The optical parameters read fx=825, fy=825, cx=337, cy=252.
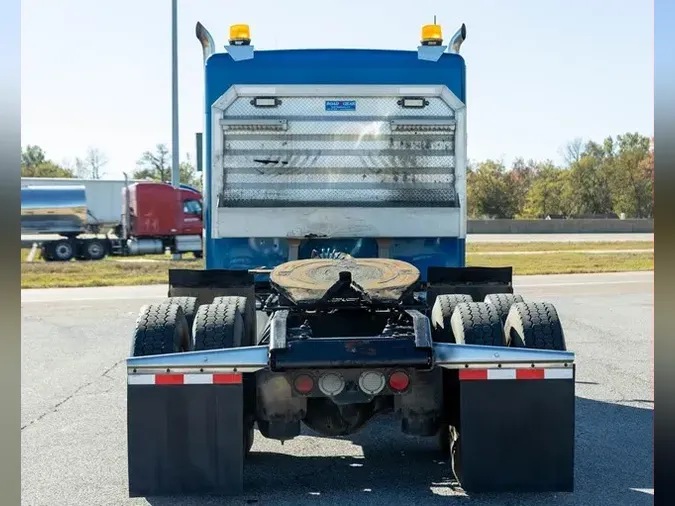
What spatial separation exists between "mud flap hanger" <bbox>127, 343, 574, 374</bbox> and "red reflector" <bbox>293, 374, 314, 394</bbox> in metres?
0.22

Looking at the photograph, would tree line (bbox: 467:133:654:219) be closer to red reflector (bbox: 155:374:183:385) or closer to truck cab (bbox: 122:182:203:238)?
truck cab (bbox: 122:182:203:238)

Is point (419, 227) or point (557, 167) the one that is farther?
point (557, 167)

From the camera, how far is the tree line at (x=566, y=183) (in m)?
59.3

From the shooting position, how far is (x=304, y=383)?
A: 486 centimetres

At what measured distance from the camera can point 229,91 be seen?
7.29 meters

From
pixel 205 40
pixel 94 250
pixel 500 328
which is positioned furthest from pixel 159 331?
pixel 94 250

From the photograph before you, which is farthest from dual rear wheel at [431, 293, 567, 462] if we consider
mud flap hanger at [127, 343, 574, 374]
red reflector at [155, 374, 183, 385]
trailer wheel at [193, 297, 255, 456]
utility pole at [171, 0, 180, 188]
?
utility pole at [171, 0, 180, 188]

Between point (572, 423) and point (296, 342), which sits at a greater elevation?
point (296, 342)

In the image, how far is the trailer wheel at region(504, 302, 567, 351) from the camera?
5.21 meters

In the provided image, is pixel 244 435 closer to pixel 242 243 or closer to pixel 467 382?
pixel 467 382

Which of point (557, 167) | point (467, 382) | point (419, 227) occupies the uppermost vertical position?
point (557, 167)

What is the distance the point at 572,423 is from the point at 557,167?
6893cm

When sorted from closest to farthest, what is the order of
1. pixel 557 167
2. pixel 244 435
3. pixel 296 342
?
pixel 296 342
pixel 244 435
pixel 557 167
